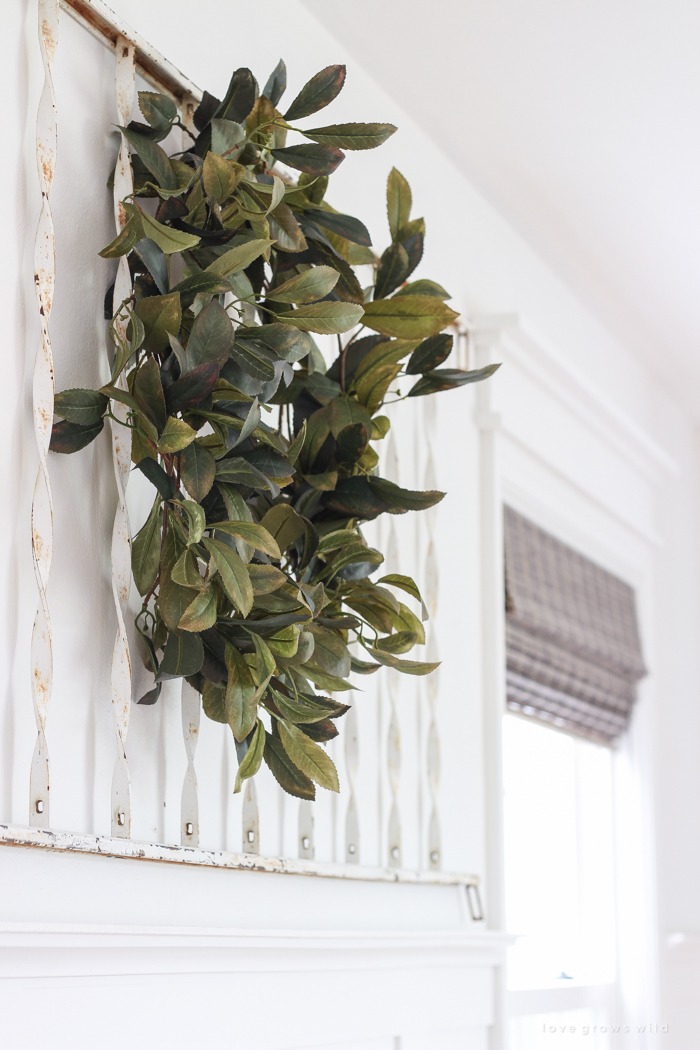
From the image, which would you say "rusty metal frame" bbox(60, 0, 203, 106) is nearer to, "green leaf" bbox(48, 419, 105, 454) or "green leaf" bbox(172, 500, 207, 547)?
"green leaf" bbox(48, 419, 105, 454)

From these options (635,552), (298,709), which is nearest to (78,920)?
(298,709)

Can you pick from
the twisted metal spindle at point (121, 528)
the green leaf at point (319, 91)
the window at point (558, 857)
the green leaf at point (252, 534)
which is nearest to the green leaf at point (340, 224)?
the green leaf at point (319, 91)

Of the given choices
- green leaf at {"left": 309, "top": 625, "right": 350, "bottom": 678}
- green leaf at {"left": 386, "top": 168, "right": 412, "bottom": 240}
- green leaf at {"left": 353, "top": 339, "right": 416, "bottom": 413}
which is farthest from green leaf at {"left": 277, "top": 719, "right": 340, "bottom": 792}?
green leaf at {"left": 386, "top": 168, "right": 412, "bottom": 240}

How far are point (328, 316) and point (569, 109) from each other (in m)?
1.16

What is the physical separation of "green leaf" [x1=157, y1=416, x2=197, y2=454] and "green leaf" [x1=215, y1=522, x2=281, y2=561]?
0.30 ft

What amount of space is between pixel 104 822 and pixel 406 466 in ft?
3.32

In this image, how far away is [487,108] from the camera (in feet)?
7.23

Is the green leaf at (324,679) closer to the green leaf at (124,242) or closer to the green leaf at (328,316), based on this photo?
the green leaf at (328,316)

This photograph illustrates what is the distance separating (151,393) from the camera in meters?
1.19

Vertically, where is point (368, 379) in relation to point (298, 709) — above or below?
above

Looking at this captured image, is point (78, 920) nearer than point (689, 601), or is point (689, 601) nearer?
point (78, 920)

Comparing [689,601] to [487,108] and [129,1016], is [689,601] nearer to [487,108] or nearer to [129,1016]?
[487,108]

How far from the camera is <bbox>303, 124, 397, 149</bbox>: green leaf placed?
133 cm

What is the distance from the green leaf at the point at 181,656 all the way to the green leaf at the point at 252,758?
10 cm
